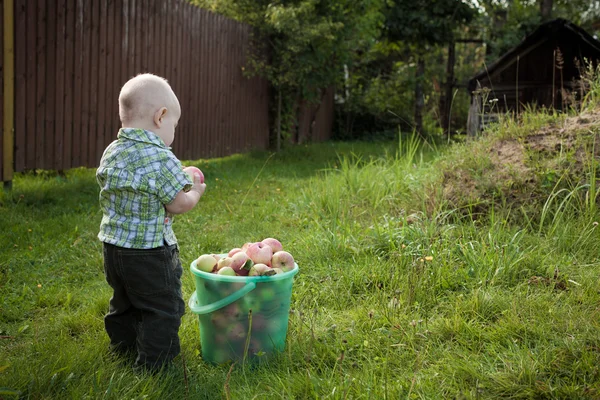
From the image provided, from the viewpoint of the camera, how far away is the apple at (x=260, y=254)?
2.77 m

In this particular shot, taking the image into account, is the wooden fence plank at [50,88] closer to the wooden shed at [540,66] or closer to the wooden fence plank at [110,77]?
the wooden fence plank at [110,77]

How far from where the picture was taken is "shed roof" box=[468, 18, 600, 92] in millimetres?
10844

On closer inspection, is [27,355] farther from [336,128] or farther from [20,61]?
[336,128]

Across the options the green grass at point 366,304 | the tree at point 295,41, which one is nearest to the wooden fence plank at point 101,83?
the green grass at point 366,304

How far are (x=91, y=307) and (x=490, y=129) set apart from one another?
3817 mm

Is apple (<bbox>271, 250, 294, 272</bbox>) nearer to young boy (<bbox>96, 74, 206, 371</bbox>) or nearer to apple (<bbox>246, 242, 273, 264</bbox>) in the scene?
apple (<bbox>246, 242, 273, 264</bbox>)

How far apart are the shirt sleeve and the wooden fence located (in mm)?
4174

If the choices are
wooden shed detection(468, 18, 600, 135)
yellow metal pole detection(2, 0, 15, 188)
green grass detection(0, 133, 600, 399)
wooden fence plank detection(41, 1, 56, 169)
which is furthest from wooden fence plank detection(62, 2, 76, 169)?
wooden shed detection(468, 18, 600, 135)

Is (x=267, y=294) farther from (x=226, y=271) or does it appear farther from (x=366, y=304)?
(x=366, y=304)

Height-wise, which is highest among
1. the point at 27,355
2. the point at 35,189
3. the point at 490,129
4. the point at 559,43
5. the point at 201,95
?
the point at 559,43

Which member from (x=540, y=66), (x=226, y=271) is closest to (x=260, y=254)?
(x=226, y=271)

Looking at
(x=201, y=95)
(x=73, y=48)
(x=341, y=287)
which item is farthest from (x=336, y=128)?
(x=341, y=287)

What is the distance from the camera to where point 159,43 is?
26.8 ft

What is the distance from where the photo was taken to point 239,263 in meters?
2.70
